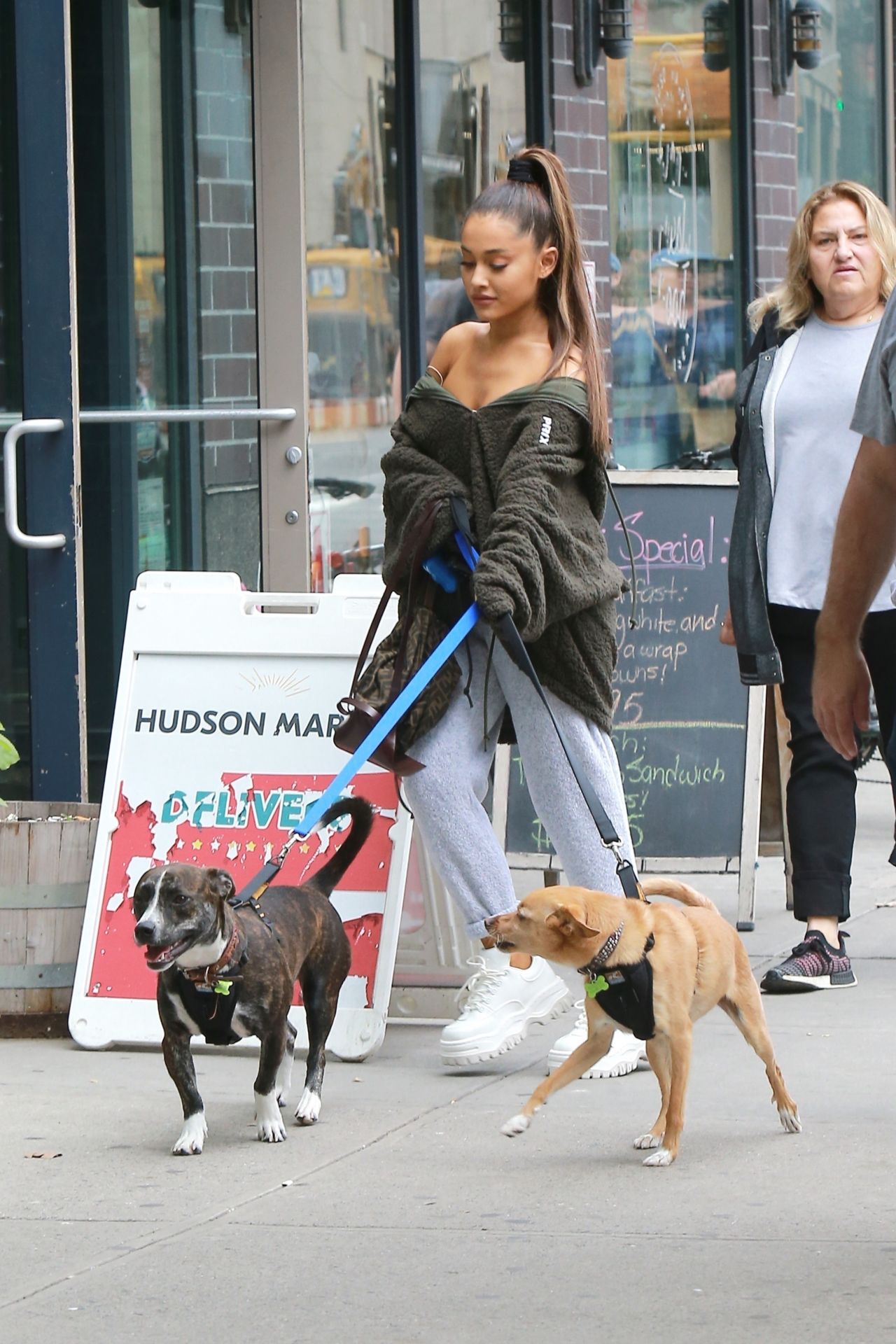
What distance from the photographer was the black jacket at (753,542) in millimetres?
5836

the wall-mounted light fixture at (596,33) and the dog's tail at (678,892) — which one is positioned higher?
the wall-mounted light fixture at (596,33)

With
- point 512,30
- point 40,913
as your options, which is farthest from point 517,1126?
point 512,30

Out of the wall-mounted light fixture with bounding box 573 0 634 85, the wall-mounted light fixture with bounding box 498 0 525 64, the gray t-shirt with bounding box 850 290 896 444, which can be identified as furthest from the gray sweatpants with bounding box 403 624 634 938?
the wall-mounted light fixture with bounding box 573 0 634 85

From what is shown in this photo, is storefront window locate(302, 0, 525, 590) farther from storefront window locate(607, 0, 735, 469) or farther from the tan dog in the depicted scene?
the tan dog

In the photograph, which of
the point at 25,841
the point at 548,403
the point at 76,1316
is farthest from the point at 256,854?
the point at 76,1316

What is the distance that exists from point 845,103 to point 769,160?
185 cm

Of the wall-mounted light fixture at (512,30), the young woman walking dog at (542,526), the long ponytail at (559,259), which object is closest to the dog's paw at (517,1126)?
the young woman walking dog at (542,526)

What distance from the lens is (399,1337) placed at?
129 inches

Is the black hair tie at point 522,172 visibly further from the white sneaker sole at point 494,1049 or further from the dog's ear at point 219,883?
the white sneaker sole at point 494,1049

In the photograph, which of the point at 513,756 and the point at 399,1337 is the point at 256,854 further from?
the point at 399,1337

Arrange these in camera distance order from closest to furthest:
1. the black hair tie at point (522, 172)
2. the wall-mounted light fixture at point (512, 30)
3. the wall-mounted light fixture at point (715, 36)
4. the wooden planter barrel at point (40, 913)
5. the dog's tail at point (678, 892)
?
the dog's tail at point (678, 892), the black hair tie at point (522, 172), the wooden planter barrel at point (40, 913), the wall-mounted light fixture at point (512, 30), the wall-mounted light fixture at point (715, 36)

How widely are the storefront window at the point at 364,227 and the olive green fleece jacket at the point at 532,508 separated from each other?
3.09 m

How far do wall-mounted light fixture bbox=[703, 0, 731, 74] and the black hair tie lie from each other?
6391 mm

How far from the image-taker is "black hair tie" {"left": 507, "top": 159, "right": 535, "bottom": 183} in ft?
16.4
